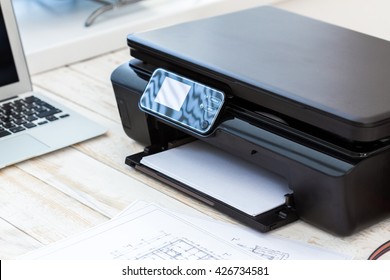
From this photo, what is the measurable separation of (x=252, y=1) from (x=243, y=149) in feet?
3.39

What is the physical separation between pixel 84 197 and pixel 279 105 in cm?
31

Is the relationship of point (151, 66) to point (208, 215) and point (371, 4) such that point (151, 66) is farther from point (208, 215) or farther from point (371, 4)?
point (371, 4)

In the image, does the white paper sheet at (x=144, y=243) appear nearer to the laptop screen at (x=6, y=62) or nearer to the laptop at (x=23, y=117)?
the laptop at (x=23, y=117)

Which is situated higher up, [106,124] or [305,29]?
[305,29]

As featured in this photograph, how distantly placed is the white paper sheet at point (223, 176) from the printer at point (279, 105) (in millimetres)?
10

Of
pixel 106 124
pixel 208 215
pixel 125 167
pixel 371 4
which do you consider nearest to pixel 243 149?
pixel 208 215

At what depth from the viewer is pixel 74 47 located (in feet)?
5.48

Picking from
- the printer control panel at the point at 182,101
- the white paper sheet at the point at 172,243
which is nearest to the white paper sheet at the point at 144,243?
the white paper sheet at the point at 172,243

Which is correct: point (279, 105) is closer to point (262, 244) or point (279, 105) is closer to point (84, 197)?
point (262, 244)

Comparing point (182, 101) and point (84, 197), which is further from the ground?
point (182, 101)

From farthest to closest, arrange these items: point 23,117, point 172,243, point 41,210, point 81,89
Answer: point 81,89 → point 23,117 → point 41,210 → point 172,243

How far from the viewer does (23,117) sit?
1.35 meters

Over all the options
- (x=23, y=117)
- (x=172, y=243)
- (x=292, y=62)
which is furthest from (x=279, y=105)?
(x=23, y=117)

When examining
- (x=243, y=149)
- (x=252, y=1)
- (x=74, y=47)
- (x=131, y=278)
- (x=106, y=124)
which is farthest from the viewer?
(x=252, y=1)
